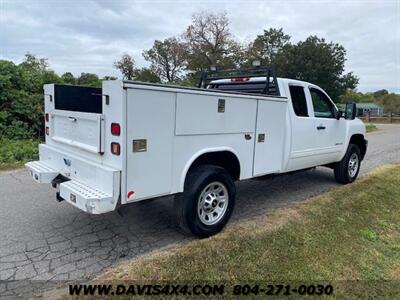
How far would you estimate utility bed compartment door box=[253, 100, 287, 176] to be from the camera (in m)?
4.78

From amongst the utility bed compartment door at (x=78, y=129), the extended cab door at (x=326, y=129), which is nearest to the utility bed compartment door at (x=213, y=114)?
the utility bed compartment door at (x=78, y=129)

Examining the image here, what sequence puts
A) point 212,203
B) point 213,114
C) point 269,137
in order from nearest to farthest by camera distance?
point 213,114 < point 212,203 < point 269,137

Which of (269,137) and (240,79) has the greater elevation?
(240,79)

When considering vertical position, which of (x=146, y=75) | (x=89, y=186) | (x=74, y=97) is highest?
(x=146, y=75)

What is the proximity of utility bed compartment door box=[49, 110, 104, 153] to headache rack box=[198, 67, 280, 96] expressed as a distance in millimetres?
2850

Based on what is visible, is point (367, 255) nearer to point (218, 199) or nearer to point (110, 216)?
point (218, 199)

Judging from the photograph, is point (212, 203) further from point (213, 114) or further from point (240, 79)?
point (240, 79)

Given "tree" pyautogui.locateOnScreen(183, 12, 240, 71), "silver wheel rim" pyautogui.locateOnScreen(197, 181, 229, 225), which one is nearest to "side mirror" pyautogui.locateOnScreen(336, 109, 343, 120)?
"silver wheel rim" pyautogui.locateOnScreen(197, 181, 229, 225)

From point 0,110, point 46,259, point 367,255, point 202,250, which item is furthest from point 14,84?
point 367,255

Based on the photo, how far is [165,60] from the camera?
5066 centimetres

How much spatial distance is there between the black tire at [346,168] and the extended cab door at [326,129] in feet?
0.91

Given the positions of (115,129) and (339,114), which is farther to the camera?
(339,114)

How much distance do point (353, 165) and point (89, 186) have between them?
18.9ft

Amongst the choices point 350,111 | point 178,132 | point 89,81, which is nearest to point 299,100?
point 350,111
